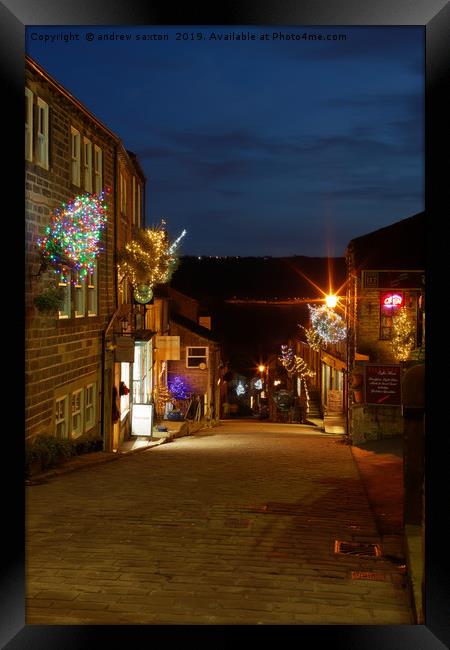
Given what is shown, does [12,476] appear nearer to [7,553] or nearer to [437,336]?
[7,553]

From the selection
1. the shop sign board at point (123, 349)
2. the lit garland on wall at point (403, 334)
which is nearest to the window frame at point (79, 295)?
the shop sign board at point (123, 349)

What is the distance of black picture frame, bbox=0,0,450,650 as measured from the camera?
4.74 m

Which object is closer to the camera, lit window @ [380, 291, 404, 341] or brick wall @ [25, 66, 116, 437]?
brick wall @ [25, 66, 116, 437]

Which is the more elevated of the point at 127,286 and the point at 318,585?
the point at 127,286

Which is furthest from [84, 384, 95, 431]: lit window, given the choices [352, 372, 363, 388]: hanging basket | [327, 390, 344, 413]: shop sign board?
[327, 390, 344, 413]: shop sign board

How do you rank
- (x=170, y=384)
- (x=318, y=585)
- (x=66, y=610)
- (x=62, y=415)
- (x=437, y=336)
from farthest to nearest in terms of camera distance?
(x=170, y=384) < (x=62, y=415) < (x=318, y=585) < (x=66, y=610) < (x=437, y=336)

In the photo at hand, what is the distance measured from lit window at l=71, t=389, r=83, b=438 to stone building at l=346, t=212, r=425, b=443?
28.1 ft

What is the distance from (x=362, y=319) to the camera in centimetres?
2344

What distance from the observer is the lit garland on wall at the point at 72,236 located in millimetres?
12586

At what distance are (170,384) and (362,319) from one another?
16.3 meters

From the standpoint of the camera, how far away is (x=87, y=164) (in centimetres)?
1731

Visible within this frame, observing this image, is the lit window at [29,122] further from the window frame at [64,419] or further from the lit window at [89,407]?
the lit window at [89,407]

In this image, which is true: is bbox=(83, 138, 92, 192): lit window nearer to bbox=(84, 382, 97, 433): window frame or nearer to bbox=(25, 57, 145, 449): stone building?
bbox=(25, 57, 145, 449): stone building

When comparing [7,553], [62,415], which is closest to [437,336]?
[7,553]
